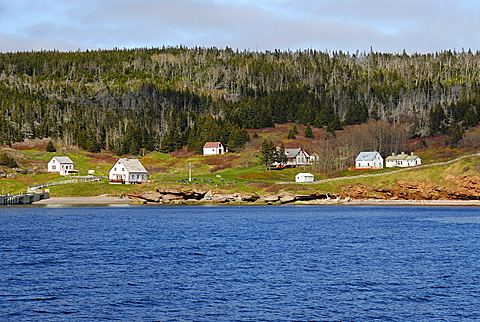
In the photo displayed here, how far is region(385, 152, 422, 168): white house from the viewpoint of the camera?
507ft

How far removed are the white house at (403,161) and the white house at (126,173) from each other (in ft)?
237

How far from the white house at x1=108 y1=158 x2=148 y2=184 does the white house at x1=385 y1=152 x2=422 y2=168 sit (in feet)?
237

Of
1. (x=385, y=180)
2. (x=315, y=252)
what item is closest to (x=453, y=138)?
(x=385, y=180)

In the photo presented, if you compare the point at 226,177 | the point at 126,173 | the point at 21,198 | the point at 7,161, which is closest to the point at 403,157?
the point at 226,177

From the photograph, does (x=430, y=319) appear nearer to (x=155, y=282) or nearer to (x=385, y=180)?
(x=155, y=282)

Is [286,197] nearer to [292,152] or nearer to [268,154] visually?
[268,154]

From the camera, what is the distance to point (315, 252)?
5091 centimetres

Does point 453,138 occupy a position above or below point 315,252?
above

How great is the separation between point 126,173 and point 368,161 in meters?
68.3

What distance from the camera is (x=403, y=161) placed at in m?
157

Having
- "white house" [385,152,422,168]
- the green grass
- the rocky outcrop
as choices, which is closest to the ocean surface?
the rocky outcrop

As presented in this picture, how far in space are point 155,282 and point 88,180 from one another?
346 feet

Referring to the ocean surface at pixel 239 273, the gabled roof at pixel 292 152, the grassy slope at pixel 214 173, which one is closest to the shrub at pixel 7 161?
the grassy slope at pixel 214 173

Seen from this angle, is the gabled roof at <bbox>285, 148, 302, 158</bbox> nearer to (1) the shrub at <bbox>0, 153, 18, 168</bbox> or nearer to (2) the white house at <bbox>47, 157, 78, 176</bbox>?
(2) the white house at <bbox>47, 157, 78, 176</bbox>
